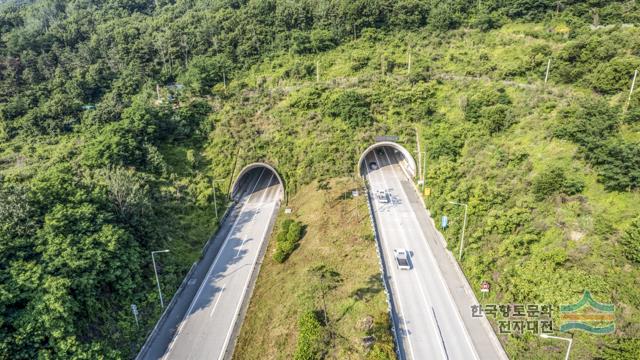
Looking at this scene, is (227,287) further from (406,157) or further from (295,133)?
(406,157)

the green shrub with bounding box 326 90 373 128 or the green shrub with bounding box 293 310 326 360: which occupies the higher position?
the green shrub with bounding box 326 90 373 128

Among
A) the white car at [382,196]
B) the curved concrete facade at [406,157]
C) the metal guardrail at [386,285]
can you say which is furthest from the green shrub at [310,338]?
the curved concrete facade at [406,157]

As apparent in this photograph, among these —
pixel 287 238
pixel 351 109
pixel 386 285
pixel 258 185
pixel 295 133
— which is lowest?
pixel 258 185

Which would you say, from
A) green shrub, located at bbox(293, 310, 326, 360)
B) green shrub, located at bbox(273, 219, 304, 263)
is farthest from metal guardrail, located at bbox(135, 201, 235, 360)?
green shrub, located at bbox(293, 310, 326, 360)

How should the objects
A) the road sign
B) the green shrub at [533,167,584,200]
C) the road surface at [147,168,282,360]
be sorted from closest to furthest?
the road surface at [147,168,282,360] → the green shrub at [533,167,584,200] → the road sign

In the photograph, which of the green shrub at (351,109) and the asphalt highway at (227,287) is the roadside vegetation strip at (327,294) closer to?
the asphalt highway at (227,287)

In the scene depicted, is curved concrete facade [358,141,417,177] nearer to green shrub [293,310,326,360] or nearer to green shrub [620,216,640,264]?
green shrub [620,216,640,264]

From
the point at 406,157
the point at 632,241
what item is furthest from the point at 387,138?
the point at 632,241
